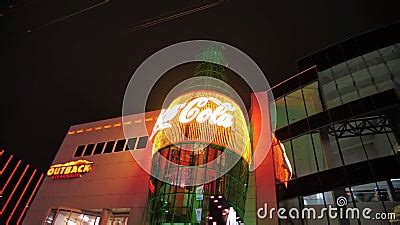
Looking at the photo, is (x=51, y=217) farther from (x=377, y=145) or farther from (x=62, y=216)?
(x=377, y=145)

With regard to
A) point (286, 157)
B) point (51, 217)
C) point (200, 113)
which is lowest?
point (51, 217)

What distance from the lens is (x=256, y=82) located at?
89.7ft

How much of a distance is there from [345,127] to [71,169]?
23.6 m

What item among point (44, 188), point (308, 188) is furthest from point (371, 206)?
point (44, 188)

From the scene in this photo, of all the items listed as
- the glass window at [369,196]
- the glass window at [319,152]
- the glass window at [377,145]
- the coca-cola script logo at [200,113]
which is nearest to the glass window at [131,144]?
the coca-cola script logo at [200,113]

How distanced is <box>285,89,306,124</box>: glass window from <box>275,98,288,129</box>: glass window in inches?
14.8

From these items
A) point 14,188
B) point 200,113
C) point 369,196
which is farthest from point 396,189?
point 14,188

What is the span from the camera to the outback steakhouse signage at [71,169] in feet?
86.2

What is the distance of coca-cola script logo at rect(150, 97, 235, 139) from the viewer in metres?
20.7

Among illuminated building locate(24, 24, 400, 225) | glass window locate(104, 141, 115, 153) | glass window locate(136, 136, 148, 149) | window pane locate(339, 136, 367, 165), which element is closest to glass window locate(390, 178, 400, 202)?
illuminated building locate(24, 24, 400, 225)

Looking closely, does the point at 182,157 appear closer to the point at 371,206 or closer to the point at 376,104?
the point at 371,206

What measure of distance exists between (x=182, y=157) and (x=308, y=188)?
8718 millimetres

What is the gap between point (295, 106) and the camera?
2502 cm

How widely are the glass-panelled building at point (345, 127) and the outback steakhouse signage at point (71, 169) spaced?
55.9 feet
